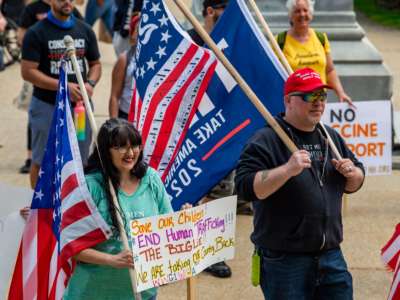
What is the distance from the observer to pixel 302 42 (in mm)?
7871

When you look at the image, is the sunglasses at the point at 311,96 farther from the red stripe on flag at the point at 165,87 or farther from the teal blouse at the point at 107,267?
the red stripe on flag at the point at 165,87

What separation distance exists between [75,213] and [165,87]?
1.38 m

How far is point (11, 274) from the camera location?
560 centimetres

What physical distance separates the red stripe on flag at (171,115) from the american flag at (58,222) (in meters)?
0.83

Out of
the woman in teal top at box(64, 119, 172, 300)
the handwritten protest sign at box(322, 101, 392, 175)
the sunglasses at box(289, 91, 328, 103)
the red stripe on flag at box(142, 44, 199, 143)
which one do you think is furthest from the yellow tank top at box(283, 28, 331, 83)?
the woman in teal top at box(64, 119, 172, 300)

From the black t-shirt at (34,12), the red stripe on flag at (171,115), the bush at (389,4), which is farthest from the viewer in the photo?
the bush at (389,4)

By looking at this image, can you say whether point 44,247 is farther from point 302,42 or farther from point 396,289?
point 302,42

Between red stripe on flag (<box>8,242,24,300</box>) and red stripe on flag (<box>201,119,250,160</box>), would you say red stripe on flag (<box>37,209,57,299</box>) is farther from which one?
red stripe on flag (<box>201,119,250,160</box>)

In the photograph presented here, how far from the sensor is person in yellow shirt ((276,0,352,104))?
777 cm

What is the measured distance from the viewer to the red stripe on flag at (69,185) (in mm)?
4887

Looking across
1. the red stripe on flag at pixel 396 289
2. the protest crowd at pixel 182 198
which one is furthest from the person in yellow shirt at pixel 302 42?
the red stripe on flag at pixel 396 289

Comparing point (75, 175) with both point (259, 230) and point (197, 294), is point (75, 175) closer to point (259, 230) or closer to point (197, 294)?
point (259, 230)

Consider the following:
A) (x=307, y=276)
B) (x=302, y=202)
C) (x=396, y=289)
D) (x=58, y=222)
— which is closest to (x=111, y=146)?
(x=58, y=222)

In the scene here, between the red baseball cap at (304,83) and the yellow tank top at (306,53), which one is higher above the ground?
the red baseball cap at (304,83)
